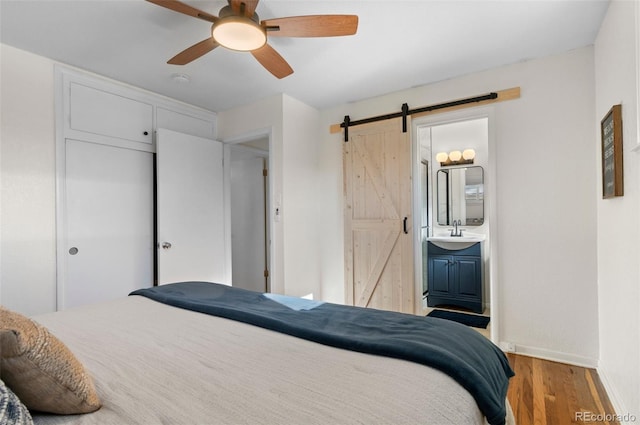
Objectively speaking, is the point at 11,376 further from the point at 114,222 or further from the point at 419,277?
the point at 419,277

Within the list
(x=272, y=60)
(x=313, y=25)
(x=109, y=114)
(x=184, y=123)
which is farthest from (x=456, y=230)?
(x=109, y=114)

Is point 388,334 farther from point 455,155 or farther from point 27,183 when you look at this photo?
point 455,155

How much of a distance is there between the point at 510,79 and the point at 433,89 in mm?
646

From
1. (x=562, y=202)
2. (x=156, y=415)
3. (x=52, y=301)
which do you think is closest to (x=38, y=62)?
(x=52, y=301)

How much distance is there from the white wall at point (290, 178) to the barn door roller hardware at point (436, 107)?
0.41 metres

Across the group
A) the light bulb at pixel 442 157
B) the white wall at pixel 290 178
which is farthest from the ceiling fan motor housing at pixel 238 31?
the light bulb at pixel 442 157

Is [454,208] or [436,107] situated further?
[454,208]

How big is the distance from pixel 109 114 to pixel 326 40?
6.91ft

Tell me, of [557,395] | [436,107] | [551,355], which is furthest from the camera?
[436,107]

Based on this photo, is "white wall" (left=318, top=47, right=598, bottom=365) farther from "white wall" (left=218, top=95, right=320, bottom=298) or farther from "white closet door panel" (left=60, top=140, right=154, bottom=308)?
"white closet door panel" (left=60, top=140, right=154, bottom=308)

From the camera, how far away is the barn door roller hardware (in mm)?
2775

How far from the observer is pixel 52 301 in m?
2.59

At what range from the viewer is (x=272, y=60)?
87.5 inches

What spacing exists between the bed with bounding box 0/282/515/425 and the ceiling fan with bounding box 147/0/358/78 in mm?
1513
